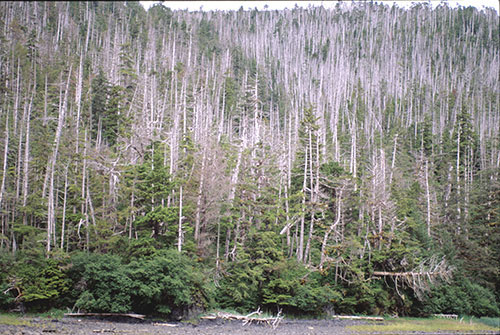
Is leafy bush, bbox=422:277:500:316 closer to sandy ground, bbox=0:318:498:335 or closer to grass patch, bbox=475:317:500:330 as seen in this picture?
grass patch, bbox=475:317:500:330

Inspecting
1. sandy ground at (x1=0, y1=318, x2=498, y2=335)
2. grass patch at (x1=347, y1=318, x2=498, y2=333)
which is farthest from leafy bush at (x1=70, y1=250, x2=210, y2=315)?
grass patch at (x1=347, y1=318, x2=498, y2=333)

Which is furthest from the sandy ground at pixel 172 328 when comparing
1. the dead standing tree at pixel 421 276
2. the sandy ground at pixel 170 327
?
the dead standing tree at pixel 421 276

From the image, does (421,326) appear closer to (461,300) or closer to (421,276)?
(421,276)

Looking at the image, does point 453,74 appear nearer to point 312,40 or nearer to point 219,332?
point 312,40

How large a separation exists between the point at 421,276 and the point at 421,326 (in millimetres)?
3528

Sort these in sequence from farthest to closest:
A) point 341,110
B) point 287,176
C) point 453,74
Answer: point 453,74 < point 341,110 < point 287,176

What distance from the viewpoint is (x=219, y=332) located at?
70.0 ft

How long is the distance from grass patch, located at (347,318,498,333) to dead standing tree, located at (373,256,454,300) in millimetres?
1798

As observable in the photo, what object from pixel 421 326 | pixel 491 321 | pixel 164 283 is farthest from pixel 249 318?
pixel 491 321

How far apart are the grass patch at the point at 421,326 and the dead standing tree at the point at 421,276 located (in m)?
1.80

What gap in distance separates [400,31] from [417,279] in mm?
98723

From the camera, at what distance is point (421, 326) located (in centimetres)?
2609

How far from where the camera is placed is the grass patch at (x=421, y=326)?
81.5ft

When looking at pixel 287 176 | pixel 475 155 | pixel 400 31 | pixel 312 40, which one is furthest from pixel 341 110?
pixel 400 31
